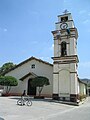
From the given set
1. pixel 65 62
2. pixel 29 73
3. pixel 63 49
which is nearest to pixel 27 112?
pixel 65 62

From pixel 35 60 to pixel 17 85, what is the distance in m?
4.92

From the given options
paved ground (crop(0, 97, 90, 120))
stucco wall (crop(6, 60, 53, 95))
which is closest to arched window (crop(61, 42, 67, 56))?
stucco wall (crop(6, 60, 53, 95))

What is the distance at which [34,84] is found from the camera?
2641 cm

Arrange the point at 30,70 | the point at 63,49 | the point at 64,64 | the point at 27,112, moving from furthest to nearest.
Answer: the point at 30,70 → the point at 63,49 → the point at 64,64 → the point at 27,112

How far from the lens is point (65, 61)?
998 inches

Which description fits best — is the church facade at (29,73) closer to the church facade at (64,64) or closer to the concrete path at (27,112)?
the church facade at (64,64)

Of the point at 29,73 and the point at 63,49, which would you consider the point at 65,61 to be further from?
the point at 29,73

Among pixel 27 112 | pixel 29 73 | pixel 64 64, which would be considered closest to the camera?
pixel 27 112

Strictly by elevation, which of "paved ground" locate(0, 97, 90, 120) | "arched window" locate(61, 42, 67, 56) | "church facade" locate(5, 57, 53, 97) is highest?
"arched window" locate(61, 42, 67, 56)

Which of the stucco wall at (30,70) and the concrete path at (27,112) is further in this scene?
the stucco wall at (30,70)

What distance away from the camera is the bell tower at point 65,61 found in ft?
80.7

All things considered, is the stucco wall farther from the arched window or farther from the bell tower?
the arched window

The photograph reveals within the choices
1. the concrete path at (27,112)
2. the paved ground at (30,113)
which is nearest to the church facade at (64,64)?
the concrete path at (27,112)

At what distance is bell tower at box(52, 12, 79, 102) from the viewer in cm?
2459
